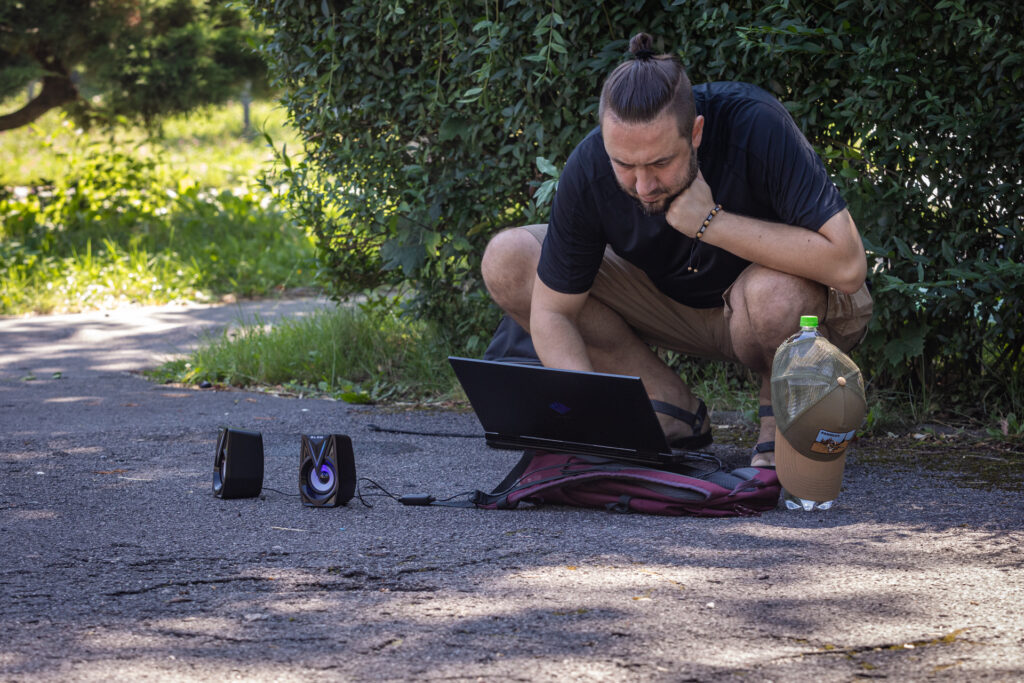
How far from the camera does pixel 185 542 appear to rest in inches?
107

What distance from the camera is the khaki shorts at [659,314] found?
11.4ft

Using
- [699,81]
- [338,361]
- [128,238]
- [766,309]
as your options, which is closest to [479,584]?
[766,309]

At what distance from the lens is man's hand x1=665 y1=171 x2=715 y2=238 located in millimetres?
2963

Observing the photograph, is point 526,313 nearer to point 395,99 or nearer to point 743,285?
point 743,285

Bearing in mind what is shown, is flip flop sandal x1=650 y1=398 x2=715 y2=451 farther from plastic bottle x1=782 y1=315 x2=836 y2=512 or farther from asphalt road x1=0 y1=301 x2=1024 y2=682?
plastic bottle x1=782 y1=315 x2=836 y2=512

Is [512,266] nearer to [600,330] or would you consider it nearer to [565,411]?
[600,330]

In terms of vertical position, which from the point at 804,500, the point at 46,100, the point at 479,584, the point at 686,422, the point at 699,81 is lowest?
the point at 479,584

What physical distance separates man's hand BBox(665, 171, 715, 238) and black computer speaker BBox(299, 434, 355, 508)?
1106 mm

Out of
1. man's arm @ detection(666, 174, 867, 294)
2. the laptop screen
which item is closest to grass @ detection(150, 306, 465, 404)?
the laptop screen

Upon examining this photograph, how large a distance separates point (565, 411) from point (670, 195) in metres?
0.66

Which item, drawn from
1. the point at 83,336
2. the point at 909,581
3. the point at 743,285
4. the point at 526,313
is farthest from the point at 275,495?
the point at 83,336

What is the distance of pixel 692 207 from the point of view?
2.96 metres

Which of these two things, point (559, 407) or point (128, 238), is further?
Result: point (128, 238)

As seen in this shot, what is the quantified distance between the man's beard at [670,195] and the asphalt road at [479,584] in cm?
85
